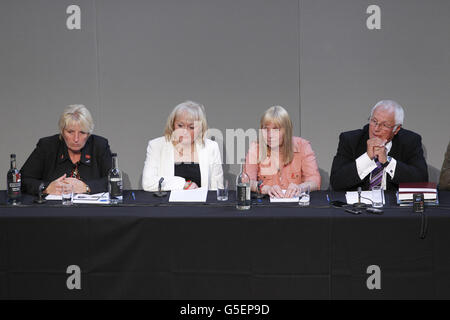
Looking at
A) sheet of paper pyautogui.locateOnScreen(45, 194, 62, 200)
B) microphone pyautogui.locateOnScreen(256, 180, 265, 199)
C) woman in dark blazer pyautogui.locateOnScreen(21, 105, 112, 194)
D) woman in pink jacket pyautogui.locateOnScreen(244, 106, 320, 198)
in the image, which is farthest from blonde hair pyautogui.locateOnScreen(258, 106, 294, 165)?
sheet of paper pyautogui.locateOnScreen(45, 194, 62, 200)

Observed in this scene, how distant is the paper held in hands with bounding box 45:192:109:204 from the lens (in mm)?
2677

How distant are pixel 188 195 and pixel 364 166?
0.99m

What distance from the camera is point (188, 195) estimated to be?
2.81 metres

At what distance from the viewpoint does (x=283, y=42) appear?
13.3 ft

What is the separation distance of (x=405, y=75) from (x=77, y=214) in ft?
8.80

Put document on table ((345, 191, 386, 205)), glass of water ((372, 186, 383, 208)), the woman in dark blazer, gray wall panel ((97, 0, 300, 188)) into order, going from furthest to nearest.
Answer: gray wall panel ((97, 0, 300, 188)), the woman in dark blazer, document on table ((345, 191, 386, 205)), glass of water ((372, 186, 383, 208))

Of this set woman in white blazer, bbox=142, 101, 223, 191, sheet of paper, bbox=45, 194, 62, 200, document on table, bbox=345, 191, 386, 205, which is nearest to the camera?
document on table, bbox=345, 191, 386, 205

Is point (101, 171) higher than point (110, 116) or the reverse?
the reverse

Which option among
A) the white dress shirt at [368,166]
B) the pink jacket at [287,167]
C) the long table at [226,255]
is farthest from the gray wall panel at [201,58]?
the long table at [226,255]

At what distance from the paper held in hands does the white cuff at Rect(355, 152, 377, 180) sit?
1.36 metres

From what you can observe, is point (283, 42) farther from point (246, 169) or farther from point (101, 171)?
point (101, 171)

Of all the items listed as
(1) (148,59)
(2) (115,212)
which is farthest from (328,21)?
(2) (115,212)

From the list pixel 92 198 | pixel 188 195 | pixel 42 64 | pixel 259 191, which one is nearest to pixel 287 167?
pixel 259 191

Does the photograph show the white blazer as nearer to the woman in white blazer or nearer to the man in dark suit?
the woman in white blazer
